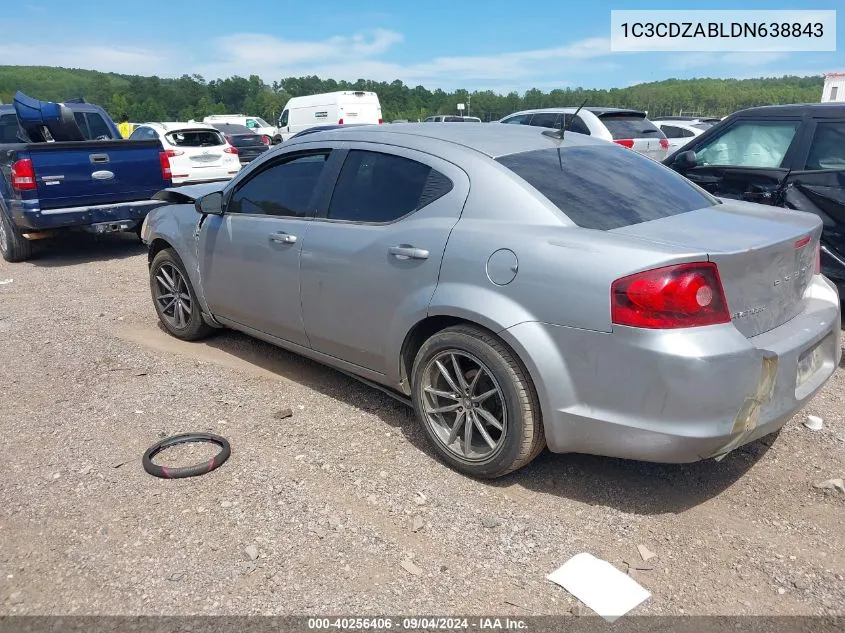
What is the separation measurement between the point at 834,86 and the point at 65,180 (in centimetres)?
2995

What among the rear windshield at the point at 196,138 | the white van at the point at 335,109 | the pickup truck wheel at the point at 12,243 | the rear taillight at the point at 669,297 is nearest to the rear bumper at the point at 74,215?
the pickup truck wheel at the point at 12,243

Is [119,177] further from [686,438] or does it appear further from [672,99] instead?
[672,99]

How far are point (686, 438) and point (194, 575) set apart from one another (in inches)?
79.1

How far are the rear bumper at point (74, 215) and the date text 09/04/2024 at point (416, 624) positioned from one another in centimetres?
641

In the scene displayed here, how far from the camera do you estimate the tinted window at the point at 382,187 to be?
3393 millimetres

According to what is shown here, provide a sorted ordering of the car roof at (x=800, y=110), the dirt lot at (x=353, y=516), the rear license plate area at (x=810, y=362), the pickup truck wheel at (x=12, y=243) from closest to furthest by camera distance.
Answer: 1. the dirt lot at (x=353, y=516)
2. the rear license plate area at (x=810, y=362)
3. the car roof at (x=800, y=110)
4. the pickup truck wheel at (x=12, y=243)

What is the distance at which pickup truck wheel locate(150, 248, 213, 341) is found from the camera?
5016 millimetres

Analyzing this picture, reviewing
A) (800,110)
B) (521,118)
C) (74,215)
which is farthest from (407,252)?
(521,118)

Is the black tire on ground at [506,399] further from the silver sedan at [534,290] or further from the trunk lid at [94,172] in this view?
the trunk lid at [94,172]

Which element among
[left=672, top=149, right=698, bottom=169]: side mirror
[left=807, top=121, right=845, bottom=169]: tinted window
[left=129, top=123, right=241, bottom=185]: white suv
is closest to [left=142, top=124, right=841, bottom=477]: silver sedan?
[left=807, top=121, right=845, bottom=169]: tinted window

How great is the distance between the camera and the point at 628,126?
12.1 m

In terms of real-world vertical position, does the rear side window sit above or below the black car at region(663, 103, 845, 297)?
above

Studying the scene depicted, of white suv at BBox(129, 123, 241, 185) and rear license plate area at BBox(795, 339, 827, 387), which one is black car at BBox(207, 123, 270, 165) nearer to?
white suv at BBox(129, 123, 241, 185)

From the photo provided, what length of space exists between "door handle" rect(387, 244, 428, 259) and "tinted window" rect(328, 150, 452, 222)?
7.7 inches
